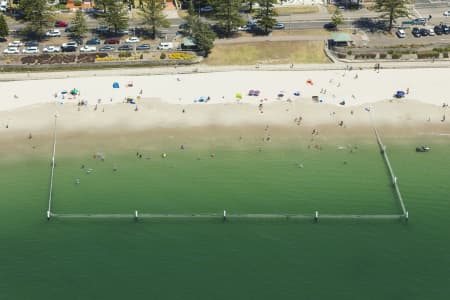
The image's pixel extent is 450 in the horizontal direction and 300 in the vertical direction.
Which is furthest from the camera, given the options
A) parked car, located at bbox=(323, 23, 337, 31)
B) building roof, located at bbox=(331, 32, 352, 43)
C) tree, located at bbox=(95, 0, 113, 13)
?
parked car, located at bbox=(323, 23, 337, 31)

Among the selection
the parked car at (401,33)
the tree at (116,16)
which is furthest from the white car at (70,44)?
the parked car at (401,33)

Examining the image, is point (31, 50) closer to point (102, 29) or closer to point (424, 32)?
point (102, 29)

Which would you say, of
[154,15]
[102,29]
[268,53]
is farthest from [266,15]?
[102,29]

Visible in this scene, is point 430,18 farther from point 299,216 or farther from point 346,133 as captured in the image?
point 299,216

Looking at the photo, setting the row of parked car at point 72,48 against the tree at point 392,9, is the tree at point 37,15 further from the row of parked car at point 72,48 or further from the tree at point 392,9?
the tree at point 392,9

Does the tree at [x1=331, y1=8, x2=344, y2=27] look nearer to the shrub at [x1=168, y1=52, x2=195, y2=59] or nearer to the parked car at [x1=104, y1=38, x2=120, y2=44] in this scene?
the shrub at [x1=168, y1=52, x2=195, y2=59]

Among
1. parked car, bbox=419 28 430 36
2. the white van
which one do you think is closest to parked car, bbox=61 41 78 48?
the white van
